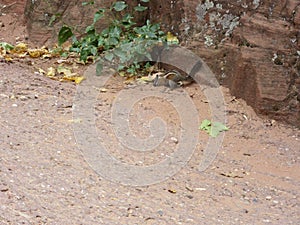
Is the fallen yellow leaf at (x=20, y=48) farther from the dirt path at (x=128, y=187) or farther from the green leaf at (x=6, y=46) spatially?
the dirt path at (x=128, y=187)

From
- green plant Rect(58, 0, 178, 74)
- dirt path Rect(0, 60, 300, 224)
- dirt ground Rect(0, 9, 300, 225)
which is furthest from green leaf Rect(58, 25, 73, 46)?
dirt path Rect(0, 60, 300, 224)

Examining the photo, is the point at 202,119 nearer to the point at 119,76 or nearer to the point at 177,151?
the point at 177,151

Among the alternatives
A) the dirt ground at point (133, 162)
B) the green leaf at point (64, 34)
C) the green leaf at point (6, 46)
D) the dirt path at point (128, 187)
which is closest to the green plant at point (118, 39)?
the green leaf at point (64, 34)

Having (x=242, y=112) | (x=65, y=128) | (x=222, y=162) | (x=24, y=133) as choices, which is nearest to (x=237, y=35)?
(x=242, y=112)

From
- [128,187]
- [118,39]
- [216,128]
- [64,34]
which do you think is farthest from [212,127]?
[64,34]

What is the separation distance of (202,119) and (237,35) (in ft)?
2.29

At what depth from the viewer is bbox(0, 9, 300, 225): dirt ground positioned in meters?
2.33

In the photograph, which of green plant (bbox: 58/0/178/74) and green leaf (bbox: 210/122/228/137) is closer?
green leaf (bbox: 210/122/228/137)

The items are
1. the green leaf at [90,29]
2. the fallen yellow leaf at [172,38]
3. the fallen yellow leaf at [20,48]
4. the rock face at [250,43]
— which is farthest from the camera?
the fallen yellow leaf at [20,48]

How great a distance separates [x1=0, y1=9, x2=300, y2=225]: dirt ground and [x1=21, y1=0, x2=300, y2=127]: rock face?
11 centimetres

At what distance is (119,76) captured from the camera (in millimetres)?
4078

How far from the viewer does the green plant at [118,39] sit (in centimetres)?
407

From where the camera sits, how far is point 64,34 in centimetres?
439

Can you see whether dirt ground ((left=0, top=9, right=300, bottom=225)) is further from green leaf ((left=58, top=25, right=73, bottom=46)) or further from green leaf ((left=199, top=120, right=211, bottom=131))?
green leaf ((left=58, top=25, right=73, bottom=46))
